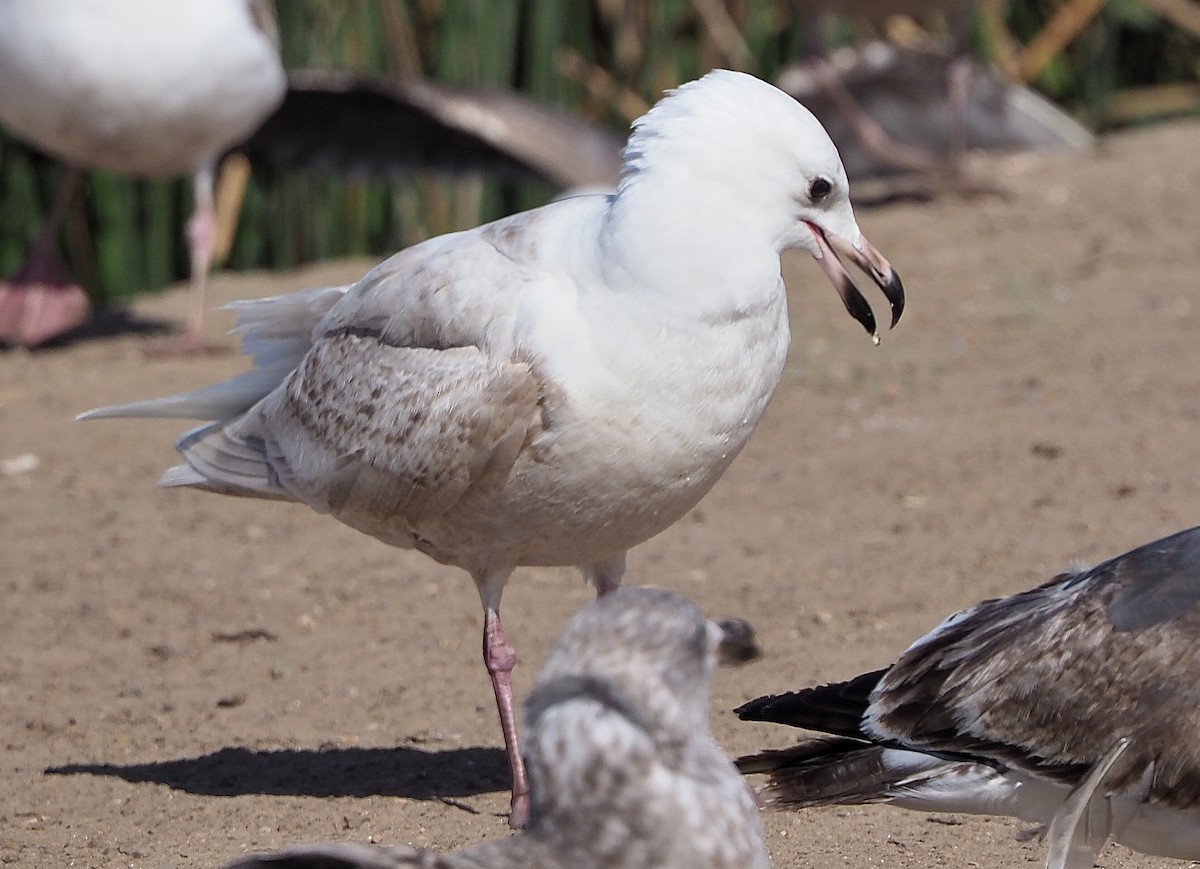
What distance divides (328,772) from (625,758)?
2214mm

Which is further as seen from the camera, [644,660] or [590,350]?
[590,350]

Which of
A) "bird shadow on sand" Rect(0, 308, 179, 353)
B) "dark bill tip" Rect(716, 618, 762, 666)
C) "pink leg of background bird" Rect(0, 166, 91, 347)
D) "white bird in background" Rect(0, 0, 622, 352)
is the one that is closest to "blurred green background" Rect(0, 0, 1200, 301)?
"white bird in background" Rect(0, 0, 622, 352)

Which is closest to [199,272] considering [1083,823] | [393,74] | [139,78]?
[139,78]

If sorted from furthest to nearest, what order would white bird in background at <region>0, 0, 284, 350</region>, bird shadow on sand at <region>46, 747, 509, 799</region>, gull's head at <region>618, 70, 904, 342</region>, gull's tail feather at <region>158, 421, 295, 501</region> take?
white bird in background at <region>0, 0, 284, 350</region>, gull's tail feather at <region>158, 421, 295, 501</region>, bird shadow on sand at <region>46, 747, 509, 799</region>, gull's head at <region>618, 70, 904, 342</region>

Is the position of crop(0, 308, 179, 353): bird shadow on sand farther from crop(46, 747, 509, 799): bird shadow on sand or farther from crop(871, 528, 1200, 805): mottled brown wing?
crop(871, 528, 1200, 805): mottled brown wing

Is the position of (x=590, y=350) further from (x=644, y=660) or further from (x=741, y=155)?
(x=644, y=660)

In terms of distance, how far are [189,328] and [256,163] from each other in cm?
186

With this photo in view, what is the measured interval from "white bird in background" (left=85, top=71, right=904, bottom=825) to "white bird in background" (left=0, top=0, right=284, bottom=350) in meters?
4.44

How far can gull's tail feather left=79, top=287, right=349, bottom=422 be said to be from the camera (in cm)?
515

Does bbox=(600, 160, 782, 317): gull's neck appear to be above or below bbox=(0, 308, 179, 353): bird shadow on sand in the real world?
above

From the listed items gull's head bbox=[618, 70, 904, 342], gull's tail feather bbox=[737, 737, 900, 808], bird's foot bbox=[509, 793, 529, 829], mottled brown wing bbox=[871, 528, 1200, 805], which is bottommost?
bird's foot bbox=[509, 793, 529, 829]

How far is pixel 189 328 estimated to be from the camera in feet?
30.2

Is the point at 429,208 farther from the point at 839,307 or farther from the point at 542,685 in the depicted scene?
the point at 542,685

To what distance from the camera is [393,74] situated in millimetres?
11648
